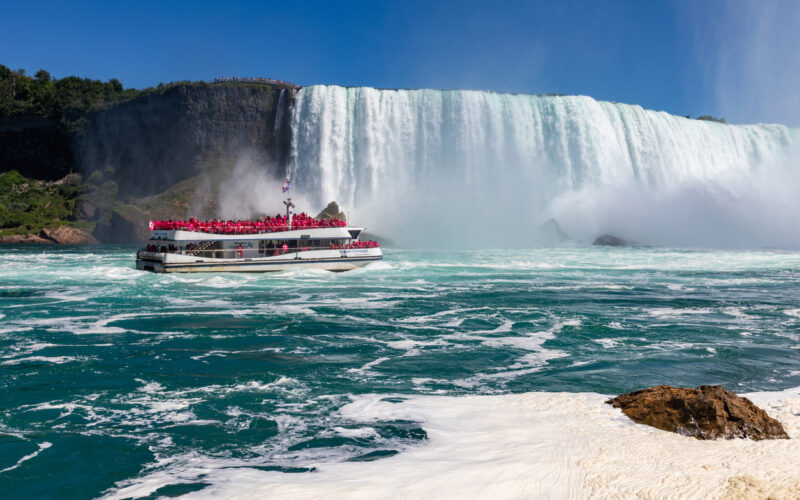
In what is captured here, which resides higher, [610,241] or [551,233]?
[551,233]

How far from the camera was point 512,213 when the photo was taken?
64.0 metres

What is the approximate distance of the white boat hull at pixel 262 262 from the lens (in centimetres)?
2970

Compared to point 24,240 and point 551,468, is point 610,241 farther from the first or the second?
point 24,240

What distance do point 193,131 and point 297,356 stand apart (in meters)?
68.6

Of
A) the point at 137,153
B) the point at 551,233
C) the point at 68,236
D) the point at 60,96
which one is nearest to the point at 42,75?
the point at 60,96

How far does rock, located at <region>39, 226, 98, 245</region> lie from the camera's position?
208 ft

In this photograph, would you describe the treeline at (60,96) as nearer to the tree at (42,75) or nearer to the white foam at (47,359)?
the tree at (42,75)

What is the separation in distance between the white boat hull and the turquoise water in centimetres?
280

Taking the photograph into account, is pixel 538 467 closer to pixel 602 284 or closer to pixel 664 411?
pixel 664 411

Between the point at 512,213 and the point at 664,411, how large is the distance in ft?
190

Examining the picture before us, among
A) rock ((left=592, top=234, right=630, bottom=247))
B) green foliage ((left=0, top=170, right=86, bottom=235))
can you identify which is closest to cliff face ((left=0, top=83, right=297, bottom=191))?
green foliage ((left=0, top=170, right=86, bottom=235))

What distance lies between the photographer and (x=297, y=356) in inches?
500

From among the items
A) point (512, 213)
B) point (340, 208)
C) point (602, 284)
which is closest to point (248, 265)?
point (602, 284)

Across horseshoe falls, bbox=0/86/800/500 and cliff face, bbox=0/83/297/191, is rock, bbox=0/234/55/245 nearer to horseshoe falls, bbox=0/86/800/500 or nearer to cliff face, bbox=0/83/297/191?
cliff face, bbox=0/83/297/191
